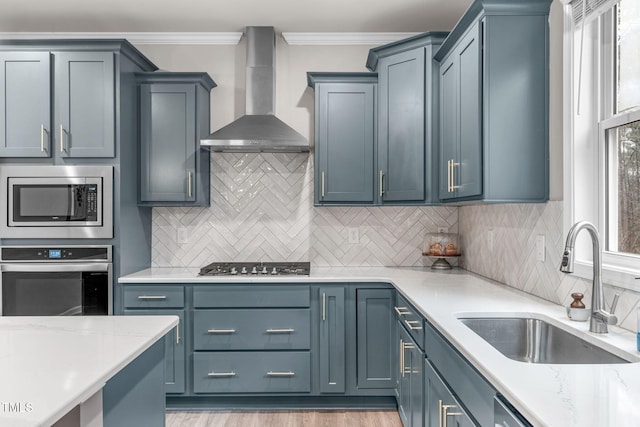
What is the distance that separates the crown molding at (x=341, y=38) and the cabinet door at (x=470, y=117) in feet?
3.93

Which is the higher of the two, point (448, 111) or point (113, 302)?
point (448, 111)

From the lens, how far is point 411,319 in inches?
89.0

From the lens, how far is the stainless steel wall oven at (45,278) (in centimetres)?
280

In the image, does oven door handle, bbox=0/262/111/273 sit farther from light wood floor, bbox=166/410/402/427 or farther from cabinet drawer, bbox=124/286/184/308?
light wood floor, bbox=166/410/402/427

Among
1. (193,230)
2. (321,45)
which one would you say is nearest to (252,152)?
(193,230)

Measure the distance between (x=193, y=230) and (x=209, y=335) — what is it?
0.95 meters

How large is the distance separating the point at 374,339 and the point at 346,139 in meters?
1.41

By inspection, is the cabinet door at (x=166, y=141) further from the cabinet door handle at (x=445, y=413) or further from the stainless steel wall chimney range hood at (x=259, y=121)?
the cabinet door handle at (x=445, y=413)

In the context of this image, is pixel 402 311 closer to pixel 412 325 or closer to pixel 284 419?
pixel 412 325

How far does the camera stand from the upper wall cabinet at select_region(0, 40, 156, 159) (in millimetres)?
2840

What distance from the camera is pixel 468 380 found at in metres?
1.39

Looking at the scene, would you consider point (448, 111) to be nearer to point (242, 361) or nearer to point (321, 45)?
point (321, 45)

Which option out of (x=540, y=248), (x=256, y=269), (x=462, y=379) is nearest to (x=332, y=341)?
(x=256, y=269)

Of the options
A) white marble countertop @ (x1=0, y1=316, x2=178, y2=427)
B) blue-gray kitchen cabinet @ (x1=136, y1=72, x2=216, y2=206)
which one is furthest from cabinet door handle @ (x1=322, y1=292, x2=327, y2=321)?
white marble countertop @ (x1=0, y1=316, x2=178, y2=427)
